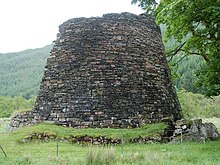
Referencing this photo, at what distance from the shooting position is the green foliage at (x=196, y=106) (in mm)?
43188

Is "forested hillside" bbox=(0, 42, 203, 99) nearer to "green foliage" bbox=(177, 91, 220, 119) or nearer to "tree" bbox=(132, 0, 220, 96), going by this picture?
"green foliage" bbox=(177, 91, 220, 119)

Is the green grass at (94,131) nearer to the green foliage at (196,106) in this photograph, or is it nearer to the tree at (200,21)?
the tree at (200,21)

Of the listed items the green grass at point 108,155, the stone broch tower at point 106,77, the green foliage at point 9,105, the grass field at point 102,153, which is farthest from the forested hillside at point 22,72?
the green grass at point 108,155

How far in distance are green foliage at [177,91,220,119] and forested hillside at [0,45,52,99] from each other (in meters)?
58.2

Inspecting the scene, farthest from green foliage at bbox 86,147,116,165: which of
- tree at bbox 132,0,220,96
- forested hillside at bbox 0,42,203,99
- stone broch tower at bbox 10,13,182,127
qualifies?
forested hillside at bbox 0,42,203,99

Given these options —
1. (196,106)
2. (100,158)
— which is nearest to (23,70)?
(196,106)

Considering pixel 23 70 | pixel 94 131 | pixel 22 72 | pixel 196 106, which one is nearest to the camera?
pixel 94 131

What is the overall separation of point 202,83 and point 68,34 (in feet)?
19.4

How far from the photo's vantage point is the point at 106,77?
14.8 m

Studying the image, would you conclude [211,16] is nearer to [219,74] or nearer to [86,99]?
[219,74]

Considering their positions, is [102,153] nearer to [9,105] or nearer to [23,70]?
[9,105]

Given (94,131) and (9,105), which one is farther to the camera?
(9,105)

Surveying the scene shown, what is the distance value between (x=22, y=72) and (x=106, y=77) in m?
125

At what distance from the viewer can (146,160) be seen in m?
8.93
